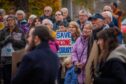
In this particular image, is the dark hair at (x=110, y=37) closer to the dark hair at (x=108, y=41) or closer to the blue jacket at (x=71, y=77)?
the dark hair at (x=108, y=41)

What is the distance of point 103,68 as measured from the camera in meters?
8.88

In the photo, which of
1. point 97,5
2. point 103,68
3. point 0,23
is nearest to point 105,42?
point 103,68

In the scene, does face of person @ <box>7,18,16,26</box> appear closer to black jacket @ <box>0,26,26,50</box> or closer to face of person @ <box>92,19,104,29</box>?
black jacket @ <box>0,26,26,50</box>

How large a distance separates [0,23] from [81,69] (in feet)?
12.4

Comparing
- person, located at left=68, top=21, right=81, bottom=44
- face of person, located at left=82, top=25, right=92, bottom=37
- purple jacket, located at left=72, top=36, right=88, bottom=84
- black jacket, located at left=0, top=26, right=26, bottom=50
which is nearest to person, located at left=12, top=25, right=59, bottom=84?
face of person, located at left=82, top=25, right=92, bottom=37

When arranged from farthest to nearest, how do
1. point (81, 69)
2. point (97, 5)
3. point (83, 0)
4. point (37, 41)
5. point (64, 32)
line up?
point (97, 5), point (83, 0), point (64, 32), point (81, 69), point (37, 41)

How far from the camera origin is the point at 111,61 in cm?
874

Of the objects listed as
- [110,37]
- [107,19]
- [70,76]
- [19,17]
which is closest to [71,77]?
[70,76]

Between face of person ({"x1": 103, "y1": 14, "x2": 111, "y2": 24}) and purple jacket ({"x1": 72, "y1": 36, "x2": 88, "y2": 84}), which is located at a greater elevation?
face of person ({"x1": 103, "y1": 14, "x2": 111, "y2": 24})

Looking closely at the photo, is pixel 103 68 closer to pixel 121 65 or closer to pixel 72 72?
pixel 121 65

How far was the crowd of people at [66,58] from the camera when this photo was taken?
8.33 metres

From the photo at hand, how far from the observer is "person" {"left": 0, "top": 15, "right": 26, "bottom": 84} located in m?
13.8

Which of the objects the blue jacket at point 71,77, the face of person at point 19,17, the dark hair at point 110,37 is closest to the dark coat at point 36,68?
the dark hair at point 110,37

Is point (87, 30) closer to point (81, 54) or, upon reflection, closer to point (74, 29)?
point (81, 54)
